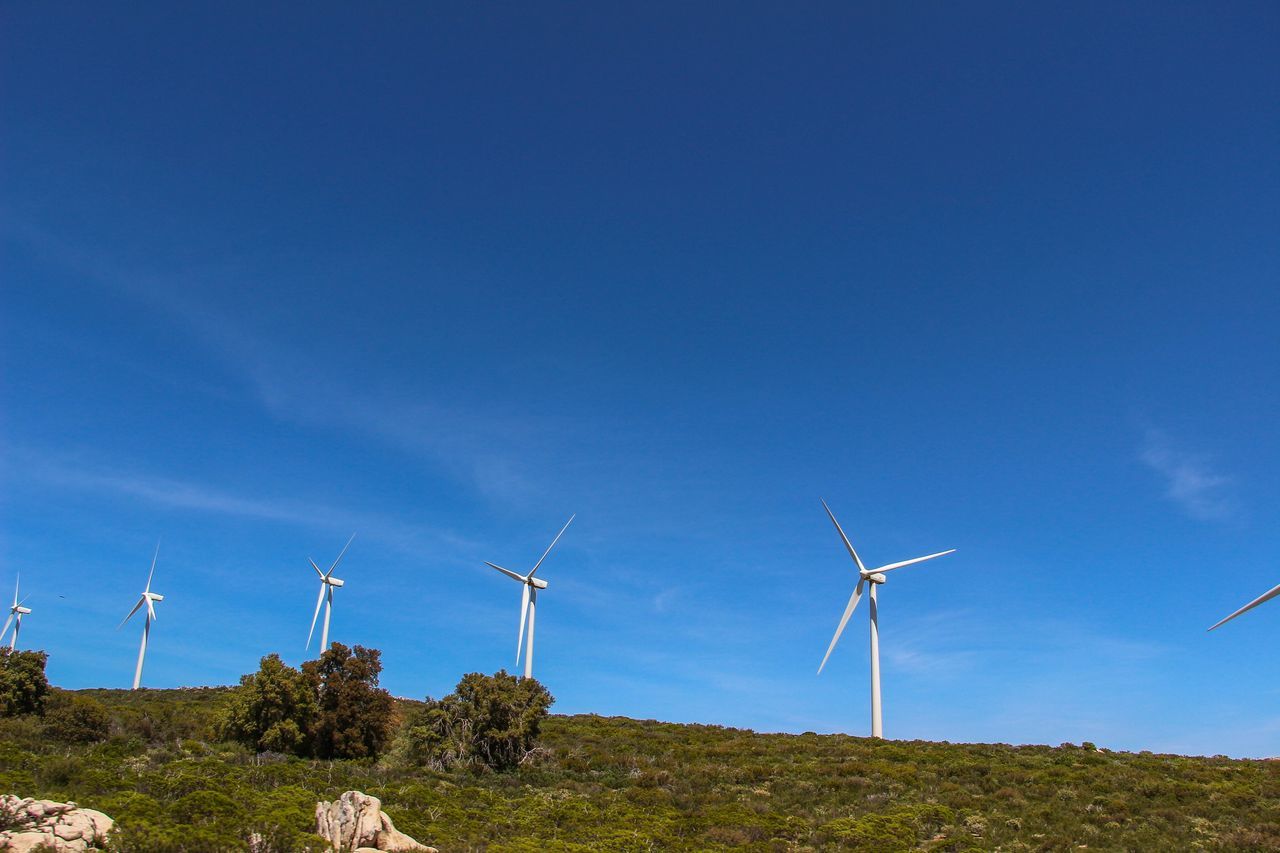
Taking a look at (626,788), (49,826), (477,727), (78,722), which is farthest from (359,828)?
(78,722)

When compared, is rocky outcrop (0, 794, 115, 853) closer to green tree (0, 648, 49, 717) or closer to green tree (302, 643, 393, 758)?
green tree (302, 643, 393, 758)

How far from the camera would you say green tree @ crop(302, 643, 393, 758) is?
40969 millimetres

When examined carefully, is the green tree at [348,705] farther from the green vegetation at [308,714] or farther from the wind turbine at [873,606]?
the wind turbine at [873,606]

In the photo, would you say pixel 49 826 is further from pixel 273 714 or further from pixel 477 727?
pixel 477 727

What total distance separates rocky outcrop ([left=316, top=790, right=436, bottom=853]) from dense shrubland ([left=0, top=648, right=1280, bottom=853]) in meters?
0.73

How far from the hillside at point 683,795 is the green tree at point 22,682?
4060 millimetres

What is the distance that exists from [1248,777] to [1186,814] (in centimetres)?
Answer: 1098

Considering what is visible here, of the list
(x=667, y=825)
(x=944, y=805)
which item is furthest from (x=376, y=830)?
(x=944, y=805)

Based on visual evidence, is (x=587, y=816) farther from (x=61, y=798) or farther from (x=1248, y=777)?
(x=1248, y=777)

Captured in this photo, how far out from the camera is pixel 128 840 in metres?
20.6

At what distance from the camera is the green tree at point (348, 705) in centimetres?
4097

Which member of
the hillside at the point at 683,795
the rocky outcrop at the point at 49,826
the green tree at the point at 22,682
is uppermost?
the green tree at the point at 22,682

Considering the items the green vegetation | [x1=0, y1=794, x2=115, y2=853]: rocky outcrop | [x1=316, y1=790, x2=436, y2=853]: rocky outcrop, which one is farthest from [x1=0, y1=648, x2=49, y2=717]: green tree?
[x1=316, y1=790, x2=436, y2=853]: rocky outcrop

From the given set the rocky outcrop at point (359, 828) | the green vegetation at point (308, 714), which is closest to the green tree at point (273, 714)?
the green vegetation at point (308, 714)
